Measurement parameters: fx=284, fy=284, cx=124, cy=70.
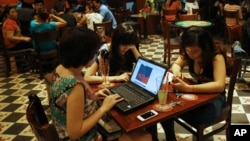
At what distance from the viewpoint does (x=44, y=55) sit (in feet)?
16.1

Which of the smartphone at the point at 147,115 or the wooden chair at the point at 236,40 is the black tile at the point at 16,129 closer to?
the smartphone at the point at 147,115

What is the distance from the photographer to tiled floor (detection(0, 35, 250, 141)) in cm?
315

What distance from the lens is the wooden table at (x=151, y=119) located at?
1.59 m

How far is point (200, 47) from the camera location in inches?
84.7

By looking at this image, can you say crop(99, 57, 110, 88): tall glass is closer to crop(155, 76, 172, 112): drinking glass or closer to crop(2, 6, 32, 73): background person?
crop(155, 76, 172, 112): drinking glass

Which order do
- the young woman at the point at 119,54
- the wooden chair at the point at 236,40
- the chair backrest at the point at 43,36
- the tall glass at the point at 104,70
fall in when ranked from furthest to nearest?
the chair backrest at the point at 43,36, the wooden chair at the point at 236,40, the young woman at the point at 119,54, the tall glass at the point at 104,70

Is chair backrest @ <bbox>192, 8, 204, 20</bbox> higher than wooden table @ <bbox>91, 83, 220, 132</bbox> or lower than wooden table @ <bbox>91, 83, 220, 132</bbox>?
higher

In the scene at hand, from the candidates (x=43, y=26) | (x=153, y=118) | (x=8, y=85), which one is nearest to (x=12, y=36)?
(x=43, y=26)

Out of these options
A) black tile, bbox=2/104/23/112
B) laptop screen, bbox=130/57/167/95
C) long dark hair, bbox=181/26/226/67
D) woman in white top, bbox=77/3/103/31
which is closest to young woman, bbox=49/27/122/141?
laptop screen, bbox=130/57/167/95

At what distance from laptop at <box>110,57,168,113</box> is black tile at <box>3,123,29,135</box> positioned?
174 centimetres

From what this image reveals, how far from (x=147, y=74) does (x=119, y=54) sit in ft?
1.81

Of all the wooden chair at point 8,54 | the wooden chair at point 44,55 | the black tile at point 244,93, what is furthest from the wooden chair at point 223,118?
the wooden chair at point 8,54

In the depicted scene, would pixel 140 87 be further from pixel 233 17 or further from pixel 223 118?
pixel 233 17

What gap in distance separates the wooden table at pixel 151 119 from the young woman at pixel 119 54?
0.57 m
